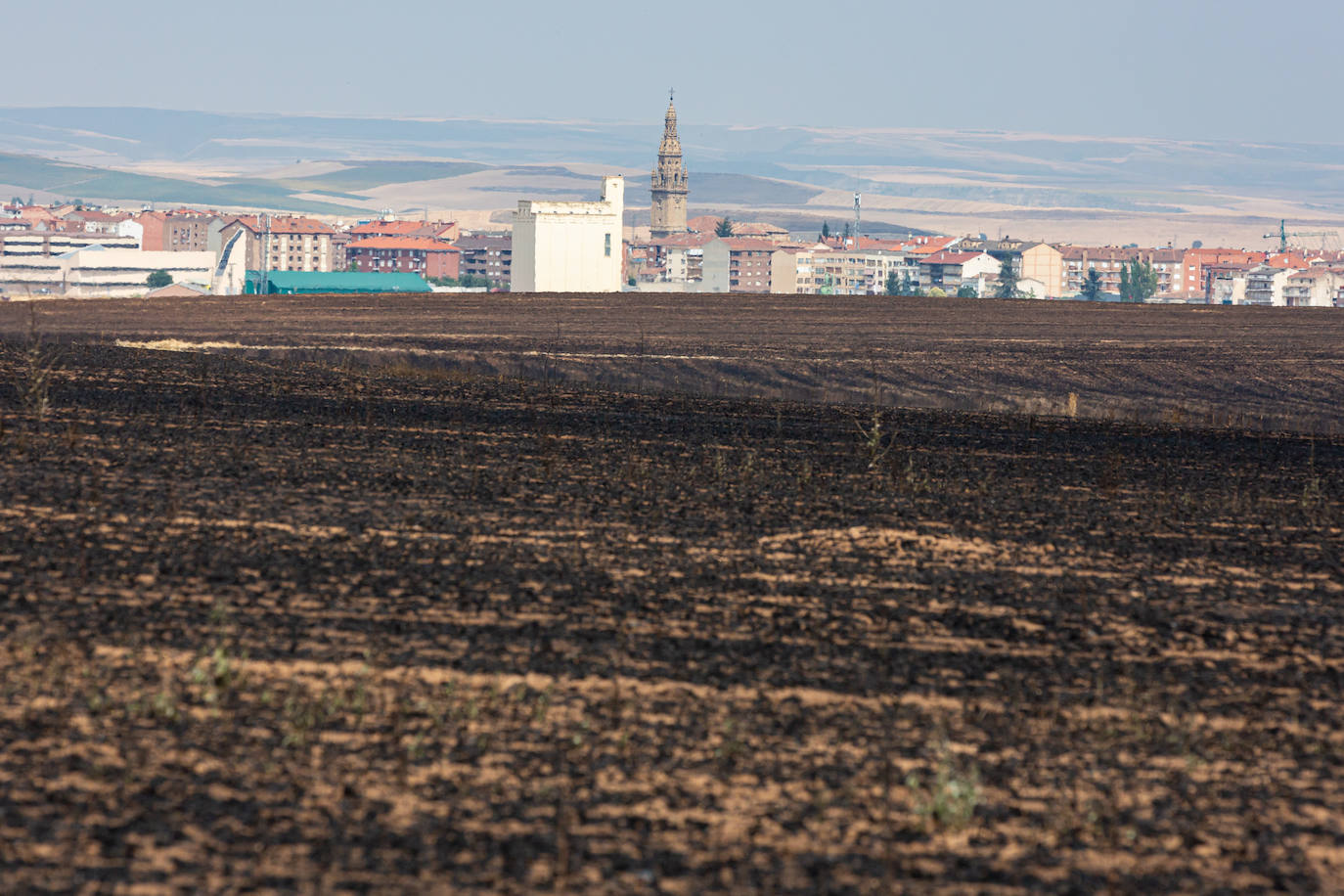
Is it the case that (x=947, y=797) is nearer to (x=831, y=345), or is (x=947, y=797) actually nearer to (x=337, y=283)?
(x=831, y=345)

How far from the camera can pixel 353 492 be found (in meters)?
19.3

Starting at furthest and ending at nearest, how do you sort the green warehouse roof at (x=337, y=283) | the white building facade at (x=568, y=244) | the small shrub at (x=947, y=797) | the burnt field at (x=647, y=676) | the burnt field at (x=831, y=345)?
the green warehouse roof at (x=337, y=283)
the white building facade at (x=568, y=244)
the burnt field at (x=831, y=345)
the small shrub at (x=947, y=797)
the burnt field at (x=647, y=676)

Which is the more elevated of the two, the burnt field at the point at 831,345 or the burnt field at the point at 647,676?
the burnt field at the point at 831,345

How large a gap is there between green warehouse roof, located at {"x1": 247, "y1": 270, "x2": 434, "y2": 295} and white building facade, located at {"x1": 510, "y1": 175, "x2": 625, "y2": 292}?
9.84 m

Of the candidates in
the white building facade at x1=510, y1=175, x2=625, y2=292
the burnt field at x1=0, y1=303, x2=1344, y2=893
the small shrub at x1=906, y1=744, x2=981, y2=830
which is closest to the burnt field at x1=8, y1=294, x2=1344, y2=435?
the burnt field at x1=0, y1=303, x2=1344, y2=893

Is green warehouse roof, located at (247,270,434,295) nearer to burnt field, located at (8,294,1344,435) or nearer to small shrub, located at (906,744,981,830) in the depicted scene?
burnt field, located at (8,294,1344,435)

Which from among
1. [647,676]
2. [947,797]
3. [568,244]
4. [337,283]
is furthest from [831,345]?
[337,283]

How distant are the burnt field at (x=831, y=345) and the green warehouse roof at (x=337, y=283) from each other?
74.0 m

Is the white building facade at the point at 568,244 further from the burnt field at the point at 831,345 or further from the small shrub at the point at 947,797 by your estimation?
the small shrub at the point at 947,797

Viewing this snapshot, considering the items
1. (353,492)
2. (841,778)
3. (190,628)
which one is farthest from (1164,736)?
(353,492)

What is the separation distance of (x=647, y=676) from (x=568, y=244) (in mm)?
136002

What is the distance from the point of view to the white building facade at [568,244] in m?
145

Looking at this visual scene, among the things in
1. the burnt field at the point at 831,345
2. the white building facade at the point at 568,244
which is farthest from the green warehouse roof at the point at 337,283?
the burnt field at the point at 831,345

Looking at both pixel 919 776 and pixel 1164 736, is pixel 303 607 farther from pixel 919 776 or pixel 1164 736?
pixel 1164 736
